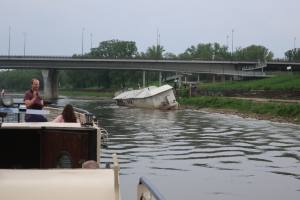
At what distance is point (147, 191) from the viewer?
7.02 meters

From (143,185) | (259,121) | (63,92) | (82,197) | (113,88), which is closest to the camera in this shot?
(143,185)

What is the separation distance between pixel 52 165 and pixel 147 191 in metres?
3.82

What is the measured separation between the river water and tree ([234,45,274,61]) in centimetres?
12565

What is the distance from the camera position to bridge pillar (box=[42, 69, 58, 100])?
4783 inches

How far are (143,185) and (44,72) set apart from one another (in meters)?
117

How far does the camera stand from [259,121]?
149 ft

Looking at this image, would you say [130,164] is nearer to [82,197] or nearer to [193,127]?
[82,197]

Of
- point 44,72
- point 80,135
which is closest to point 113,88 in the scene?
point 44,72

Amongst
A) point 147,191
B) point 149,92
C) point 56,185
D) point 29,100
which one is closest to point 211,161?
point 29,100

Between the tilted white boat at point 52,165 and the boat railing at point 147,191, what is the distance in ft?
0.19

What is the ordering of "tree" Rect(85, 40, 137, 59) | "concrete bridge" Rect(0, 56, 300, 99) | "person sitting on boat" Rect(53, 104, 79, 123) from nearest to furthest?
"person sitting on boat" Rect(53, 104, 79, 123)
"concrete bridge" Rect(0, 56, 300, 99)
"tree" Rect(85, 40, 137, 59)

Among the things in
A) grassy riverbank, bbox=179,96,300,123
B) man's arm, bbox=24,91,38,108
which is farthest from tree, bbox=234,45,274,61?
man's arm, bbox=24,91,38,108

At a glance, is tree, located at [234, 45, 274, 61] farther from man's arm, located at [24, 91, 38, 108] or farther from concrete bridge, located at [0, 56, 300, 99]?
man's arm, located at [24, 91, 38, 108]

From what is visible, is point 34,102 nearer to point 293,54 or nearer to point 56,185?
point 56,185
